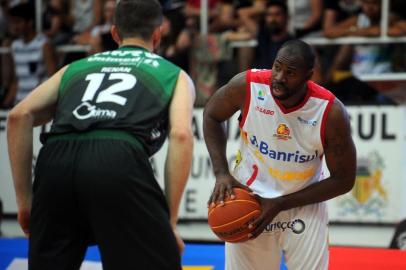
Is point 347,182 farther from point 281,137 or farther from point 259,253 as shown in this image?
point 259,253

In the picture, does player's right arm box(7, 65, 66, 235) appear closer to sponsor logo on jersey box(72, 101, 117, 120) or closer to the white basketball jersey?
sponsor logo on jersey box(72, 101, 117, 120)

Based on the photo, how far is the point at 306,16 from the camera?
1042cm

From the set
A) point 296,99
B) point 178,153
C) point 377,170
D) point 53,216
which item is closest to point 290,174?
point 296,99

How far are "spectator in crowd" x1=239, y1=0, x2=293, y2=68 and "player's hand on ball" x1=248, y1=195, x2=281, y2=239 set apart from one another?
5046 millimetres

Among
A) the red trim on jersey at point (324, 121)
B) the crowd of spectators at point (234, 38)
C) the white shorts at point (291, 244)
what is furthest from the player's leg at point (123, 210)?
the crowd of spectators at point (234, 38)

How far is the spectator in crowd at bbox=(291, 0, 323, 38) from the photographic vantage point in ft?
33.3

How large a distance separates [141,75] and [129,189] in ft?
A: 1.89

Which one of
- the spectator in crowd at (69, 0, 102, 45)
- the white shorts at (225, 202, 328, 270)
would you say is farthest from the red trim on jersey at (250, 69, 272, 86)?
the spectator in crowd at (69, 0, 102, 45)

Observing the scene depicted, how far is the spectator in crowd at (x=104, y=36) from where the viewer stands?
10281 millimetres

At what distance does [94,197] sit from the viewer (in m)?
3.65

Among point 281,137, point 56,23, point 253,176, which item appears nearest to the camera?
point 281,137

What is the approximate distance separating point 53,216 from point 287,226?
5.12 ft

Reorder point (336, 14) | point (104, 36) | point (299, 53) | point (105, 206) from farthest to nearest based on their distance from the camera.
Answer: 1. point (104, 36)
2. point (336, 14)
3. point (299, 53)
4. point (105, 206)

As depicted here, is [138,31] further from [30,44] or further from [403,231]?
[30,44]
